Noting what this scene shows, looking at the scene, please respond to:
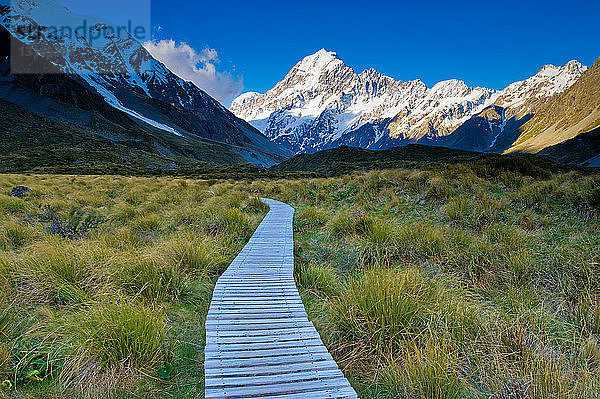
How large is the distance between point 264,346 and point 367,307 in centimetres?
116

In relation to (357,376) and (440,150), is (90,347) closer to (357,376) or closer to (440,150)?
(357,376)

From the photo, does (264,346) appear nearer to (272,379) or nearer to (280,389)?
(272,379)

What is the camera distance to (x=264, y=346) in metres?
2.90

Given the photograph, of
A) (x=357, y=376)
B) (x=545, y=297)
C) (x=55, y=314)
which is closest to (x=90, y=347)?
(x=55, y=314)

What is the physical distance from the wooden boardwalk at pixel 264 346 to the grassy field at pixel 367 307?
32 cm

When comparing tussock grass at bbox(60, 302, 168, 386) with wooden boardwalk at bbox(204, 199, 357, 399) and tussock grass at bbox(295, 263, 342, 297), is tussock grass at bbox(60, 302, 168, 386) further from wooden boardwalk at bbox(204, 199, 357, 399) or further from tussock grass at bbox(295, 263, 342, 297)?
tussock grass at bbox(295, 263, 342, 297)

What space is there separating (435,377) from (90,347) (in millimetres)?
2951

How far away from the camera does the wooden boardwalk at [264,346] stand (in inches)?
92.0

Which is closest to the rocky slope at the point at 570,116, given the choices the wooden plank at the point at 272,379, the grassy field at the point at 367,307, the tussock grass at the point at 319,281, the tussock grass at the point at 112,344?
the grassy field at the point at 367,307

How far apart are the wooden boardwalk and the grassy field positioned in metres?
0.32

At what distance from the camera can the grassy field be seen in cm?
248

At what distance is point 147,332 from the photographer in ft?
9.25

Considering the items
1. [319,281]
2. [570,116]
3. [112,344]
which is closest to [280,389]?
[112,344]

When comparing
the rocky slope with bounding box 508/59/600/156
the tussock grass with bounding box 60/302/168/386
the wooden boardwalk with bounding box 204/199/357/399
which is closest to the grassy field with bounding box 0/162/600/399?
the tussock grass with bounding box 60/302/168/386
